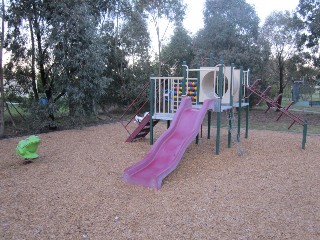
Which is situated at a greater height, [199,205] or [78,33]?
[78,33]

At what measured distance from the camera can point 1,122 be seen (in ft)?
32.6

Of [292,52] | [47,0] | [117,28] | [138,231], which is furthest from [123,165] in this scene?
[292,52]

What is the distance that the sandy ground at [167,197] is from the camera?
355 centimetres

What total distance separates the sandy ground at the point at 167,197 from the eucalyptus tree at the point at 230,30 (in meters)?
10.2

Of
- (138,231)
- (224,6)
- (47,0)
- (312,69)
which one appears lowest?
(138,231)

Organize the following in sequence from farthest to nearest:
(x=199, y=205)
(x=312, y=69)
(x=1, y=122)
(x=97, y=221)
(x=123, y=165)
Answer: (x=312, y=69) → (x=1, y=122) → (x=123, y=165) → (x=199, y=205) → (x=97, y=221)

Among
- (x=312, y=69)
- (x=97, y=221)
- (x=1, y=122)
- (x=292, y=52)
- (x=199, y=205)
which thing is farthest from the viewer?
(x=292, y=52)

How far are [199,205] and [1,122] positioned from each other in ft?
26.6

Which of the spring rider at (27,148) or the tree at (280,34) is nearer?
the spring rider at (27,148)

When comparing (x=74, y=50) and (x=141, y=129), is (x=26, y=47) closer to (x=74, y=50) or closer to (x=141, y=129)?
(x=74, y=50)

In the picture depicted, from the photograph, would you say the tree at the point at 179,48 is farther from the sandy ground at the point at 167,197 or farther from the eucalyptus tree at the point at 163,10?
the sandy ground at the point at 167,197

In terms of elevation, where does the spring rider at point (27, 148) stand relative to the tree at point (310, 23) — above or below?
below

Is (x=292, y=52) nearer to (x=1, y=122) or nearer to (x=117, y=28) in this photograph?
(x=117, y=28)

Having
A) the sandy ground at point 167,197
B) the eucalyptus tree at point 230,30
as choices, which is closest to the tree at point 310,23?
the eucalyptus tree at point 230,30
